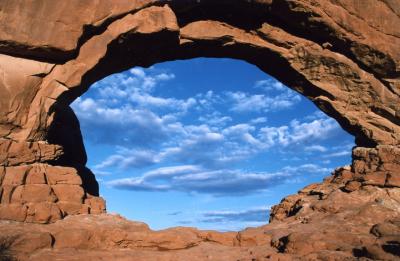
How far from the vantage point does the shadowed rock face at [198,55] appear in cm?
1819

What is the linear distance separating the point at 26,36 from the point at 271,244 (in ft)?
43.1

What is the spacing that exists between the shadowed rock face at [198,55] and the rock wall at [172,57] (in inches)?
1.9

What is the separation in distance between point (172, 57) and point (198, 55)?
146 centimetres

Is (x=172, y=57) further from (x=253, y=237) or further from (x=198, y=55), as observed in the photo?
(x=253, y=237)

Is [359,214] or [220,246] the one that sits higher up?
[359,214]

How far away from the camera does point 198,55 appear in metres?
23.5

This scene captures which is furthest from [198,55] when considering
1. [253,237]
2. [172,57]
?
[253,237]

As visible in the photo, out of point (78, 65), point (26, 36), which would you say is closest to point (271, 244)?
point (78, 65)

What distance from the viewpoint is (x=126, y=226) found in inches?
703

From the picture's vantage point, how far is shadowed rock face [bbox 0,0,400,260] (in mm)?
18188

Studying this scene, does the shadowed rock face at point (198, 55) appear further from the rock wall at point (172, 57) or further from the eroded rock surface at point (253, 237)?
the eroded rock surface at point (253, 237)

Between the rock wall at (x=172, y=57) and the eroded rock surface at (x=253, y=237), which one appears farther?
the rock wall at (x=172, y=57)

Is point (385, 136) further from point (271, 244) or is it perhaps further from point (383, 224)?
point (271, 244)

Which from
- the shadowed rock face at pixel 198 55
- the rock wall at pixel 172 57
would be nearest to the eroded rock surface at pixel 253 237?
the shadowed rock face at pixel 198 55
